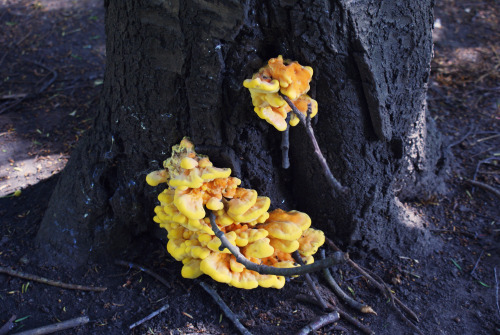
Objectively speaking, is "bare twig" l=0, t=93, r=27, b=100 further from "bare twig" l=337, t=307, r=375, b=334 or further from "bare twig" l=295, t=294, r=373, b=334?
"bare twig" l=337, t=307, r=375, b=334

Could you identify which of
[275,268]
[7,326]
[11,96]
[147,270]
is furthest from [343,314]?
[11,96]

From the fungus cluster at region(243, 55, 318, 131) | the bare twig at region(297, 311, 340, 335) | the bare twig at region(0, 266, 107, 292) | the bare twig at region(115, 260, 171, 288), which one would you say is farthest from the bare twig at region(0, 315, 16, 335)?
the fungus cluster at region(243, 55, 318, 131)

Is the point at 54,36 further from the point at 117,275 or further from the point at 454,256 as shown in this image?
the point at 454,256

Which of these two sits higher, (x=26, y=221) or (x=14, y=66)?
(x=14, y=66)

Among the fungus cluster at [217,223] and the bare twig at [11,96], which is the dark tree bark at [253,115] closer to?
the fungus cluster at [217,223]

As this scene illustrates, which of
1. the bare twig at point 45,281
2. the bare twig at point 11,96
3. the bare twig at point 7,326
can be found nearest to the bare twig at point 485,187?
the bare twig at point 45,281

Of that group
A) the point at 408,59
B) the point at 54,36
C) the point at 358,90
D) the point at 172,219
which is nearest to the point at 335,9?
the point at 358,90
